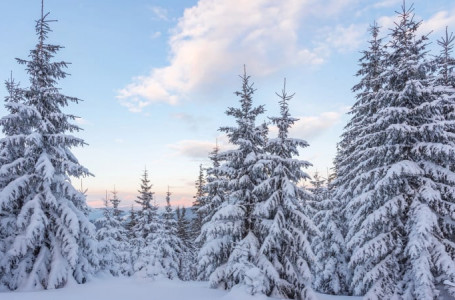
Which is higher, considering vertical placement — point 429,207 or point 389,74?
point 389,74

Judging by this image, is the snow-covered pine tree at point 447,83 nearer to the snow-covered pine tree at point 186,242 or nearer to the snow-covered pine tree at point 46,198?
the snow-covered pine tree at point 46,198

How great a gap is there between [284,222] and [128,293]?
28.1 feet

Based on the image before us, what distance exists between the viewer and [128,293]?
48.2 feet

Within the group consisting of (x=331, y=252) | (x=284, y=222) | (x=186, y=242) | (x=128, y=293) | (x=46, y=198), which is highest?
(x=46, y=198)

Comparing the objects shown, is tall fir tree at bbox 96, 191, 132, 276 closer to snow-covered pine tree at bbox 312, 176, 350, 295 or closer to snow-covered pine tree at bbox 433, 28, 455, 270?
snow-covered pine tree at bbox 312, 176, 350, 295

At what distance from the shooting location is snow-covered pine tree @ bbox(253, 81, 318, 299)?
1588 cm

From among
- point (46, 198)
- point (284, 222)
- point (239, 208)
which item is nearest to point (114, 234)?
point (46, 198)

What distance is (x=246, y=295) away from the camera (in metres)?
13.1

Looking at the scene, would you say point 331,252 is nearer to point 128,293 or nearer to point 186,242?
point 128,293

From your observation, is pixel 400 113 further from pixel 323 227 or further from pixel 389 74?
pixel 323 227

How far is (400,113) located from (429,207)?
453cm

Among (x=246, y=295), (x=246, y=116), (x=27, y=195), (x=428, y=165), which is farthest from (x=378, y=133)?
(x=27, y=195)

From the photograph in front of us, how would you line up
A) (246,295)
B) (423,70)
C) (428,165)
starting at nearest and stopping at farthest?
(246,295), (428,165), (423,70)

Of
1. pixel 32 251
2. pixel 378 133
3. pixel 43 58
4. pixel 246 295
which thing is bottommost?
pixel 246 295
